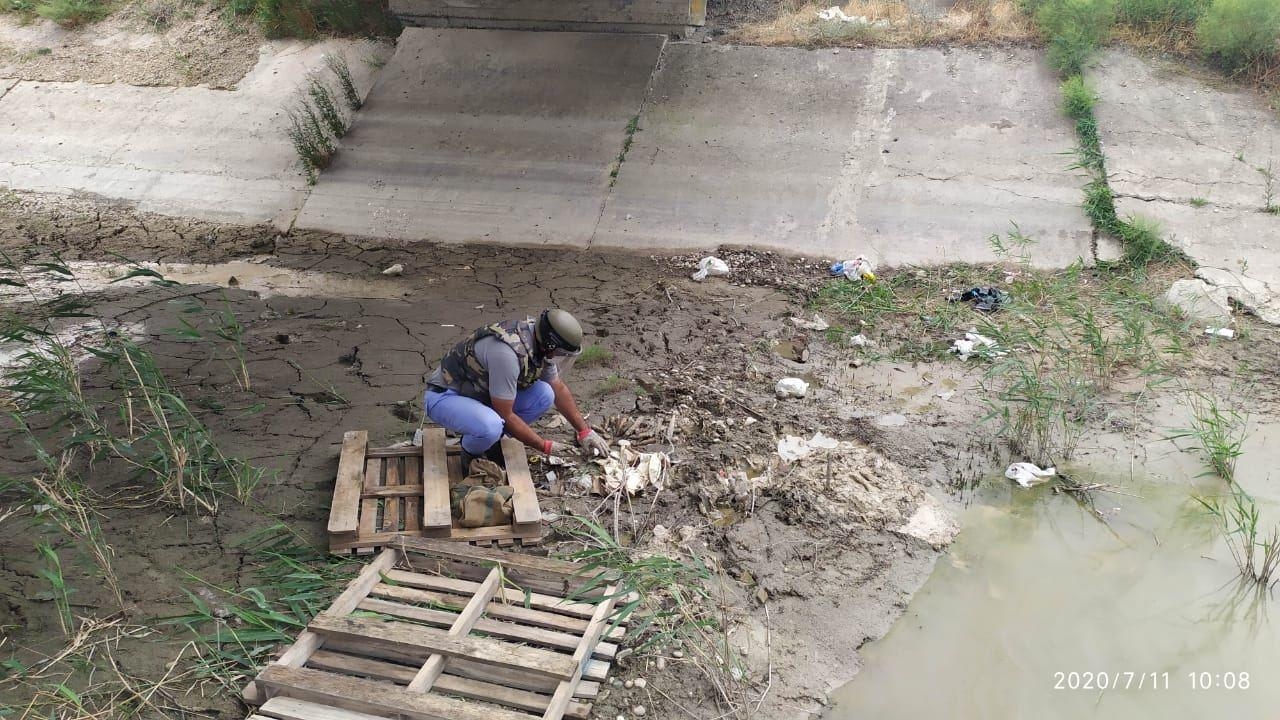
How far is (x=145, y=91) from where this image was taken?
32.2 feet

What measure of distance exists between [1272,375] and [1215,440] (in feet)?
4.24

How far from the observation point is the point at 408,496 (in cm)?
453

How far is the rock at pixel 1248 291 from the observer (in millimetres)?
6520

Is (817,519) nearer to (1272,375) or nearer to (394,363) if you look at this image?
(394,363)

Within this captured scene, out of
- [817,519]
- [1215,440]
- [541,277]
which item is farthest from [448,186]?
[1215,440]

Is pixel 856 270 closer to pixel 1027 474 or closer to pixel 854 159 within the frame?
pixel 854 159

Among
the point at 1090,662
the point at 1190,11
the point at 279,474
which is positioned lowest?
the point at 279,474

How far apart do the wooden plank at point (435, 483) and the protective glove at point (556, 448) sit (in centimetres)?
53

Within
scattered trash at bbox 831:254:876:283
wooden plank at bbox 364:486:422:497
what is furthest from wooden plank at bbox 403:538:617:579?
scattered trash at bbox 831:254:876:283

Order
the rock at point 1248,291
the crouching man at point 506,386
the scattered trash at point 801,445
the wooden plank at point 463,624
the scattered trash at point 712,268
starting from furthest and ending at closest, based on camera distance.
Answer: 1. the scattered trash at point 712,268
2. the rock at point 1248,291
3. the scattered trash at point 801,445
4. the crouching man at point 506,386
5. the wooden plank at point 463,624

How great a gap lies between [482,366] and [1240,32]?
791 cm

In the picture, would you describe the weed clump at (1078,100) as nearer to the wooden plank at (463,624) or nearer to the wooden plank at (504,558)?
the wooden plank at (504,558)
